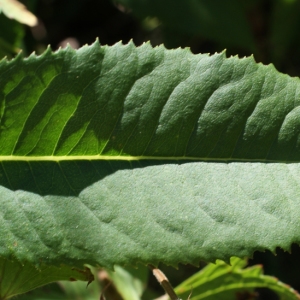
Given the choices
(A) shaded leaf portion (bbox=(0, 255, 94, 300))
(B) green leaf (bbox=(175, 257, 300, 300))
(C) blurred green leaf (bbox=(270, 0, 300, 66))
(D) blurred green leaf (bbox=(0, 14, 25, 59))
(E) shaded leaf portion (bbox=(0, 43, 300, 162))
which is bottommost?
(B) green leaf (bbox=(175, 257, 300, 300))

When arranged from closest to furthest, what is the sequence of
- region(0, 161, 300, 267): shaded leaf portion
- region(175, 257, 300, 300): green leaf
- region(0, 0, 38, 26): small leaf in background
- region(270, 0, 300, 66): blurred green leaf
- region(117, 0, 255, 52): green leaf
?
region(0, 161, 300, 267): shaded leaf portion < region(0, 0, 38, 26): small leaf in background < region(175, 257, 300, 300): green leaf < region(117, 0, 255, 52): green leaf < region(270, 0, 300, 66): blurred green leaf

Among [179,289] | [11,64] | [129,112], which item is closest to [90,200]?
[129,112]

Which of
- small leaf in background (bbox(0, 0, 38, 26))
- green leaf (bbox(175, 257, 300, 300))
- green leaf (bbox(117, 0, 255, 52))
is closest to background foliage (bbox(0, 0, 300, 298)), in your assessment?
green leaf (bbox(117, 0, 255, 52))

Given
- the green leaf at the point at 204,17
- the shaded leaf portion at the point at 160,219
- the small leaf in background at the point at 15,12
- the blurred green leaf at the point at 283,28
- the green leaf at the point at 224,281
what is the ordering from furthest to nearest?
1. the blurred green leaf at the point at 283,28
2. the green leaf at the point at 204,17
3. the green leaf at the point at 224,281
4. the small leaf in background at the point at 15,12
5. the shaded leaf portion at the point at 160,219

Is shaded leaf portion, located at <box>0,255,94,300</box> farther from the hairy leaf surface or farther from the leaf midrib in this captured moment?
the leaf midrib

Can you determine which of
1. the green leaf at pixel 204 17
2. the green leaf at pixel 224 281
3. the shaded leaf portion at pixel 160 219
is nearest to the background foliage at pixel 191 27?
the green leaf at pixel 204 17

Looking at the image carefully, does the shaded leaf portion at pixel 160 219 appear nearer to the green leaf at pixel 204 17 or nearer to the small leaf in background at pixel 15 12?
the small leaf in background at pixel 15 12

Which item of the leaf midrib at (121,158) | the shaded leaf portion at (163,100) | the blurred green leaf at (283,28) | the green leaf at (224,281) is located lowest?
the green leaf at (224,281)

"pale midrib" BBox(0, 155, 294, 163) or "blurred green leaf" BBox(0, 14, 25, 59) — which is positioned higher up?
"blurred green leaf" BBox(0, 14, 25, 59)
